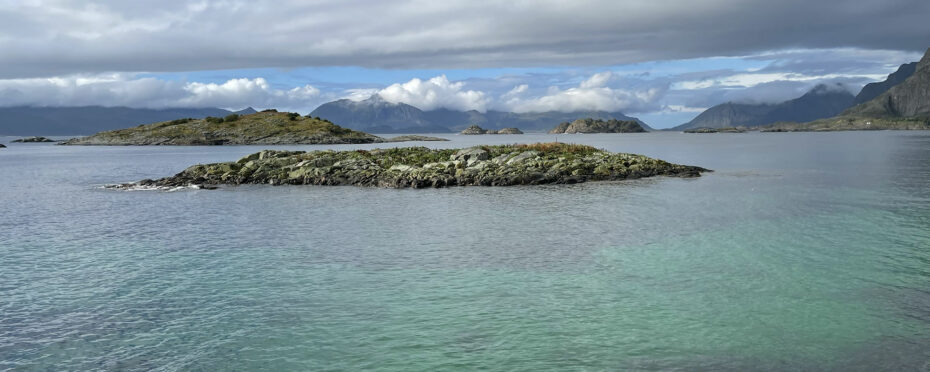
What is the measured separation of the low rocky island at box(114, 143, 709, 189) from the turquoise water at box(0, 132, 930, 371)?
58.0ft

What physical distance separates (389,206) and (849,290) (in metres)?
32.5

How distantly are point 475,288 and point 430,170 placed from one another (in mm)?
44991

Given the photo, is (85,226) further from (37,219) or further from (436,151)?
(436,151)

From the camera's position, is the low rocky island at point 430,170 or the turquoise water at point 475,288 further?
the low rocky island at point 430,170

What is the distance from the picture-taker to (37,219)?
43938 mm

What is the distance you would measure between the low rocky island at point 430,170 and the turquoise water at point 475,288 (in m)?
17.7

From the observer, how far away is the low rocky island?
210ft

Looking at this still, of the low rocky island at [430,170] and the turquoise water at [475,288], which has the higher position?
the low rocky island at [430,170]

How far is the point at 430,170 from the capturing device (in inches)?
2643

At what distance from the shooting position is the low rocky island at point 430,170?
64125 mm

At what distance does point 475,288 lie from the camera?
22641 mm

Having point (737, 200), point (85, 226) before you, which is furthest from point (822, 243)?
point (85, 226)

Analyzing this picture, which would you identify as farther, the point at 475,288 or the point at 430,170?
the point at 430,170

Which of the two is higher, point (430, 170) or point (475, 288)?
point (430, 170)
